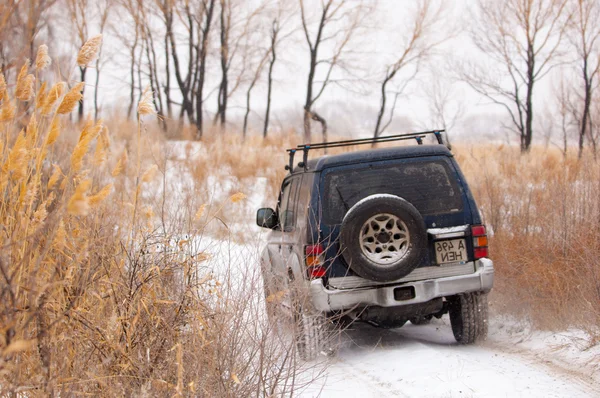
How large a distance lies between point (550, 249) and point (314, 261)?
361 cm

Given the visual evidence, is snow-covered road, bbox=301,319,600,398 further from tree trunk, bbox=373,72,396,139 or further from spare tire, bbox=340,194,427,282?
tree trunk, bbox=373,72,396,139

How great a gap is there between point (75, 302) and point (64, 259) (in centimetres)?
63

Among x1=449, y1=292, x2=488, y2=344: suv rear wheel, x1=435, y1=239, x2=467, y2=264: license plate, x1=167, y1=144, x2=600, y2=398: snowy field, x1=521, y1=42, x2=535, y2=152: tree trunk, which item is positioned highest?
x1=521, y1=42, x2=535, y2=152: tree trunk

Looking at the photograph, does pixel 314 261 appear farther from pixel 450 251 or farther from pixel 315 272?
pixel 450 251

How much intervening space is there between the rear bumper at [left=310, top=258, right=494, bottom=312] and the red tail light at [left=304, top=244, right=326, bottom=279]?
6 cm

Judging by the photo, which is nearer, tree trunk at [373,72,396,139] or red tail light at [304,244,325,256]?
red tail light at [304,244,325,256]

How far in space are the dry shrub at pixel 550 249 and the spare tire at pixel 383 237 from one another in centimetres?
169

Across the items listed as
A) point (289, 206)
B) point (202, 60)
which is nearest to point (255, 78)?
point (202, 60)

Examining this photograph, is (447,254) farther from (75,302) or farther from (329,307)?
(75,302)

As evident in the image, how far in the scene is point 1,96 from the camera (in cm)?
277

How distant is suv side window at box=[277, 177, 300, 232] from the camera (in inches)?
248

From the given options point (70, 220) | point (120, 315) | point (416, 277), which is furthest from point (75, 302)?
point (416, 277)

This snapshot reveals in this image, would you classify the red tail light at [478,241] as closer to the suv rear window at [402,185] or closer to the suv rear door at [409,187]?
the suv rear door at [409,187]

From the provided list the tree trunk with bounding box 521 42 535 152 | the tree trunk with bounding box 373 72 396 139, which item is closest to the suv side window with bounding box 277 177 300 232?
the tree trunk with bounding box 521 42 535 152
